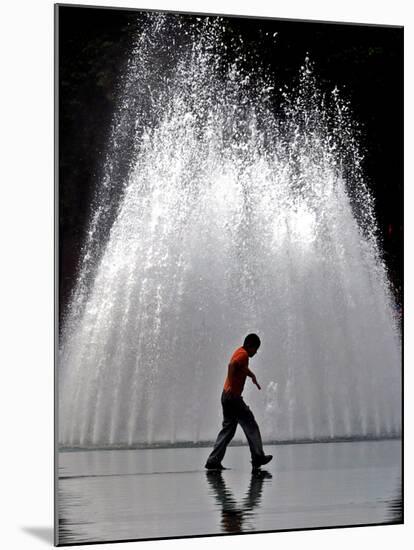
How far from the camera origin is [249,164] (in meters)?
11.4

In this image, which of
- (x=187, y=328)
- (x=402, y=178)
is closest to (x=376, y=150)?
(x=402, y=178)

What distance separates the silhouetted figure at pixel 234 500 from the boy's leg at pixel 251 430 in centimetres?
15

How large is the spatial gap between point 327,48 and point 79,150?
7.57 ft

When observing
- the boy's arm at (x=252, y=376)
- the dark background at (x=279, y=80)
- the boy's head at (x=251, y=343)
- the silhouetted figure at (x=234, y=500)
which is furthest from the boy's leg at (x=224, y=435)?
the dark background at (x=279, y=80)

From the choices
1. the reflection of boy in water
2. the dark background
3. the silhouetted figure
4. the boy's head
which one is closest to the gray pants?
the reflection of boy in water

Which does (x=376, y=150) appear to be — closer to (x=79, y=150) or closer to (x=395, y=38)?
(x=395, y=38)

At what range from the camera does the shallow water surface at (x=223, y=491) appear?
10.7 m

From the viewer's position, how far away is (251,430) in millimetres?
11336

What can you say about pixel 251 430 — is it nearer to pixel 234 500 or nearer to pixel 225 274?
pixel 234 500

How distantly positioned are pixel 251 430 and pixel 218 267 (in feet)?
4.32

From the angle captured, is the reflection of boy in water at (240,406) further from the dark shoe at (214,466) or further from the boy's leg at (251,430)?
the dark shoe at (214,466)

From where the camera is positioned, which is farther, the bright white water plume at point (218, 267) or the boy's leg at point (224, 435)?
the boy's leg at point (224, 435)

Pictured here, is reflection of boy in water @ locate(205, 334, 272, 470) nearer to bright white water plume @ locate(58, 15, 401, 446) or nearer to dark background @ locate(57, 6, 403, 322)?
bright white water plume @ locate(58, 15, 401, 446)

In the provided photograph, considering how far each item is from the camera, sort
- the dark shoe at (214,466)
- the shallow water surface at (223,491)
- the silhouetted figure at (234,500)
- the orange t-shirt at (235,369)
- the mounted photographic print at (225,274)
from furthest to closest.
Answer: the orange t-shirt at (235,369)
the dark shoe at (214,466)
the silhouetted figure at (234,500)
the mounted photographic print at (225,274)
the shallow water surface at (223,491)
